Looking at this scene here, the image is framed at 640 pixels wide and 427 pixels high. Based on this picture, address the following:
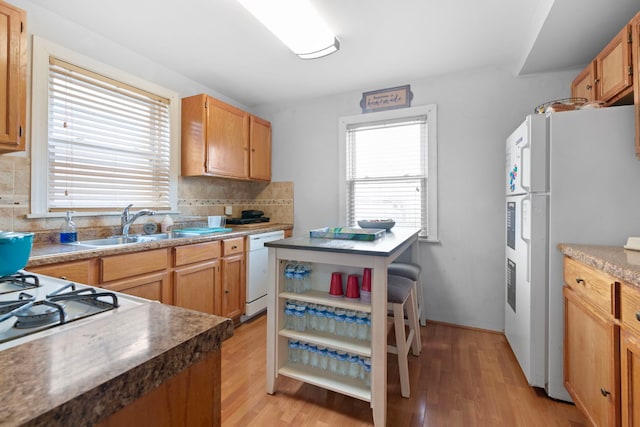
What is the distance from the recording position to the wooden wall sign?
303 cm

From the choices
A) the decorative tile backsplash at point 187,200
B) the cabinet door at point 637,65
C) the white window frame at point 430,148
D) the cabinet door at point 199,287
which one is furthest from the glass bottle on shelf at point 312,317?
the cabinet door at point 637,65

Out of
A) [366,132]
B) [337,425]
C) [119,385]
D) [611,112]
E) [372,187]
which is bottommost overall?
[337,425]

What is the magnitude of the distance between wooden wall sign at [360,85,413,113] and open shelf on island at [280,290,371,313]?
7.24ft

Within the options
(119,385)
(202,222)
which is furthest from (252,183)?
(119,385)

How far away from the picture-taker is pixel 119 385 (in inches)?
16.8

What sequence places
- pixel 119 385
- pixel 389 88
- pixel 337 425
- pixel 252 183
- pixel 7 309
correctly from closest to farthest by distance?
pixel 119 385 → pixel 7 309 → pixel 337 425 → pixel 389 88 → pixel 252 183

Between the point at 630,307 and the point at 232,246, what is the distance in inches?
99.5

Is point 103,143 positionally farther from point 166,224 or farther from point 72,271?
point 72,271

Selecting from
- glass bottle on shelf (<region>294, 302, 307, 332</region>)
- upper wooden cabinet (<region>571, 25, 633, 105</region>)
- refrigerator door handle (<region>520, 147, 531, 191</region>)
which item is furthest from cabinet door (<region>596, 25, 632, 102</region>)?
glass bottle on shelf (<region>294, 302, 307, 332</region>)

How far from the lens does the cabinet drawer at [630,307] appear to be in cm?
107

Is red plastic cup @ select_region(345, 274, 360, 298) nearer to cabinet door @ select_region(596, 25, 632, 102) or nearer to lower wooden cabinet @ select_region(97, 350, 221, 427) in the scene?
lower wooden cabinet @ select_region(97, 350, 221, 427)

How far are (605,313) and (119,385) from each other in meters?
1.75

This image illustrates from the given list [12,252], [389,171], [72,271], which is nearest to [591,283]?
[389,171]

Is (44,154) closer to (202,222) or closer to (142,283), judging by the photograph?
(142,283)
